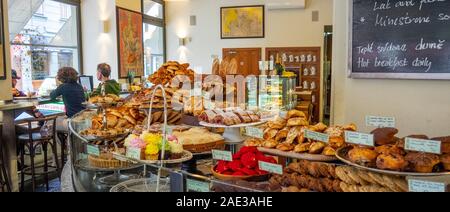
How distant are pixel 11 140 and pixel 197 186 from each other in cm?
386

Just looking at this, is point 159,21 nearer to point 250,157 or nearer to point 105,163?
point 105,163

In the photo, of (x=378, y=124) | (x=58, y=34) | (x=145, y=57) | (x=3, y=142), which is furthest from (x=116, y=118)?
(x=145, y=57)

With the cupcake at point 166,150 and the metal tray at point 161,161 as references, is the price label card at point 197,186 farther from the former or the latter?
the cupcake at point 166,150

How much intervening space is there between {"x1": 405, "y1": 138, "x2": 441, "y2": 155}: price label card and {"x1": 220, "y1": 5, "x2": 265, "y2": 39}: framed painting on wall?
31.7 ft

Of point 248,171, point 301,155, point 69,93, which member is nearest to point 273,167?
point 248,171

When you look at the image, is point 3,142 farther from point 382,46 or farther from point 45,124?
point 382,46

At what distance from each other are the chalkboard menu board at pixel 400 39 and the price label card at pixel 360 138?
53.9 inches

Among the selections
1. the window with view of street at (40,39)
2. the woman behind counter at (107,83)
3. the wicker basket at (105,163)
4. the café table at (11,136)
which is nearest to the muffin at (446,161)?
the wicker basket at (105,163)

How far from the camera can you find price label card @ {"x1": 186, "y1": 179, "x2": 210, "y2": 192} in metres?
1.52

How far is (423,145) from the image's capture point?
65.6 inches

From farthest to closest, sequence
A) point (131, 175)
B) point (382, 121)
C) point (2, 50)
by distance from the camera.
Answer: point (2, 50) < point (131, 175) < point (382, 121)

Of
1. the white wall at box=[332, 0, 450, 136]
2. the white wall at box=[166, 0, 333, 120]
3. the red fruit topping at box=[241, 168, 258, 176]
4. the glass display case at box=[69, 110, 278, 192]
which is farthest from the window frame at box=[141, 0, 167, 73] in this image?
the red fruit topping at box=[241, 168, 258, 176]

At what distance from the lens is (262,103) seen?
4.25 m
